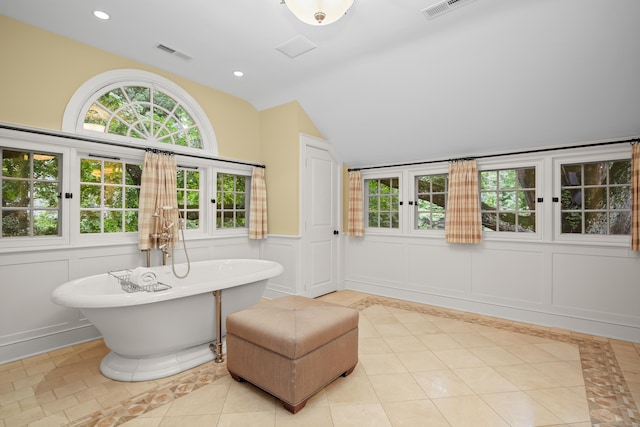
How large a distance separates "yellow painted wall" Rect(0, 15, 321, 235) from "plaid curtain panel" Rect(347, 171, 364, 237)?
0.86 metres

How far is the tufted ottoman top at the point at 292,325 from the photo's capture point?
1909 mm

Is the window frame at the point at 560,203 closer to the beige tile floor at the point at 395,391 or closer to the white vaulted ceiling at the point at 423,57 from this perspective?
the white vaulted ceiling at the point at 423,57

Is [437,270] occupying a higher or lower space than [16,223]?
lower

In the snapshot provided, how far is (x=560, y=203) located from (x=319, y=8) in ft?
10.4

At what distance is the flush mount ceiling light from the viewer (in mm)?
1761

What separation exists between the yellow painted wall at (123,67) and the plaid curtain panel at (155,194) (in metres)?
0.76

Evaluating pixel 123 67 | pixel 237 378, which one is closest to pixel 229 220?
pixel 123 67

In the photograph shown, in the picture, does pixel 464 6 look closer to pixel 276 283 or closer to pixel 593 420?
pixel 593 420

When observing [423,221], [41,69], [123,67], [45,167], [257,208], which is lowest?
[423,221]

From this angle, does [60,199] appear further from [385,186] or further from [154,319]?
[385,186]

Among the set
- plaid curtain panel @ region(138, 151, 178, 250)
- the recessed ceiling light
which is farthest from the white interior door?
the recessed ceiling light

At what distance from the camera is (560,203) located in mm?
3373

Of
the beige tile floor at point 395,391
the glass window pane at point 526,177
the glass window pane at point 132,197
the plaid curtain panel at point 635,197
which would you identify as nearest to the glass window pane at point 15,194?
the glass window pane at point 132,197

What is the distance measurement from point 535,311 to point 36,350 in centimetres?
474
